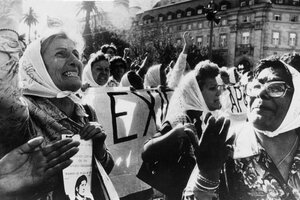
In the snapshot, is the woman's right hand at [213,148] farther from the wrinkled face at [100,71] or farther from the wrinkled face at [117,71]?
the wrinkled face at [117,71]

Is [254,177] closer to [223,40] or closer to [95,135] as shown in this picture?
[95,135]

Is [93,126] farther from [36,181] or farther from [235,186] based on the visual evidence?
[235,186]

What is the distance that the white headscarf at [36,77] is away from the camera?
1404mm

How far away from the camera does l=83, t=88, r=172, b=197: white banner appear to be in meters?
2.88

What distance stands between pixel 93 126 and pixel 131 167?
5.36 feet

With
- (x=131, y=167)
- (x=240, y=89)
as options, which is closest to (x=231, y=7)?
(x=240, y=89)

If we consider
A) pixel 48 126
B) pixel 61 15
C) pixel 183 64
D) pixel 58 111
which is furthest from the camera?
pixel 183 64

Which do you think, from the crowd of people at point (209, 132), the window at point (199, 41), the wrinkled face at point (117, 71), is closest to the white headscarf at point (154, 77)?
the wrinkled face at point (117, 71)

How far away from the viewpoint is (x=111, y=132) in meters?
2.88

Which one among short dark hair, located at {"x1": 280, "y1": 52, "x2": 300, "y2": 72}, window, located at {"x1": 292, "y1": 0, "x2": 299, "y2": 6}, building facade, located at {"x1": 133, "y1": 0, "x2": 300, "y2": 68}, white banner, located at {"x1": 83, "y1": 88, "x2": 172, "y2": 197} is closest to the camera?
short dark hair, located at {"x1": 280, "y1": 52, "x2": 300, "y2": 72}

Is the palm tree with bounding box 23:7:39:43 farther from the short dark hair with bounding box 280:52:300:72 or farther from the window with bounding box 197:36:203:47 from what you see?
the window with bounding box 197:36:203:47

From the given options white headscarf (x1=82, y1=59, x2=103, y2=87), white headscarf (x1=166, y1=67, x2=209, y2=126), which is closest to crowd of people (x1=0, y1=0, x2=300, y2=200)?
white headscarf (x1=166, y1=67, x2=209, y2=126)

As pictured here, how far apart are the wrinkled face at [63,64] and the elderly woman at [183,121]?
52 cm

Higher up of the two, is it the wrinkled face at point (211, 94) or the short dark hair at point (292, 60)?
the short dark hair at point (292, 60)
